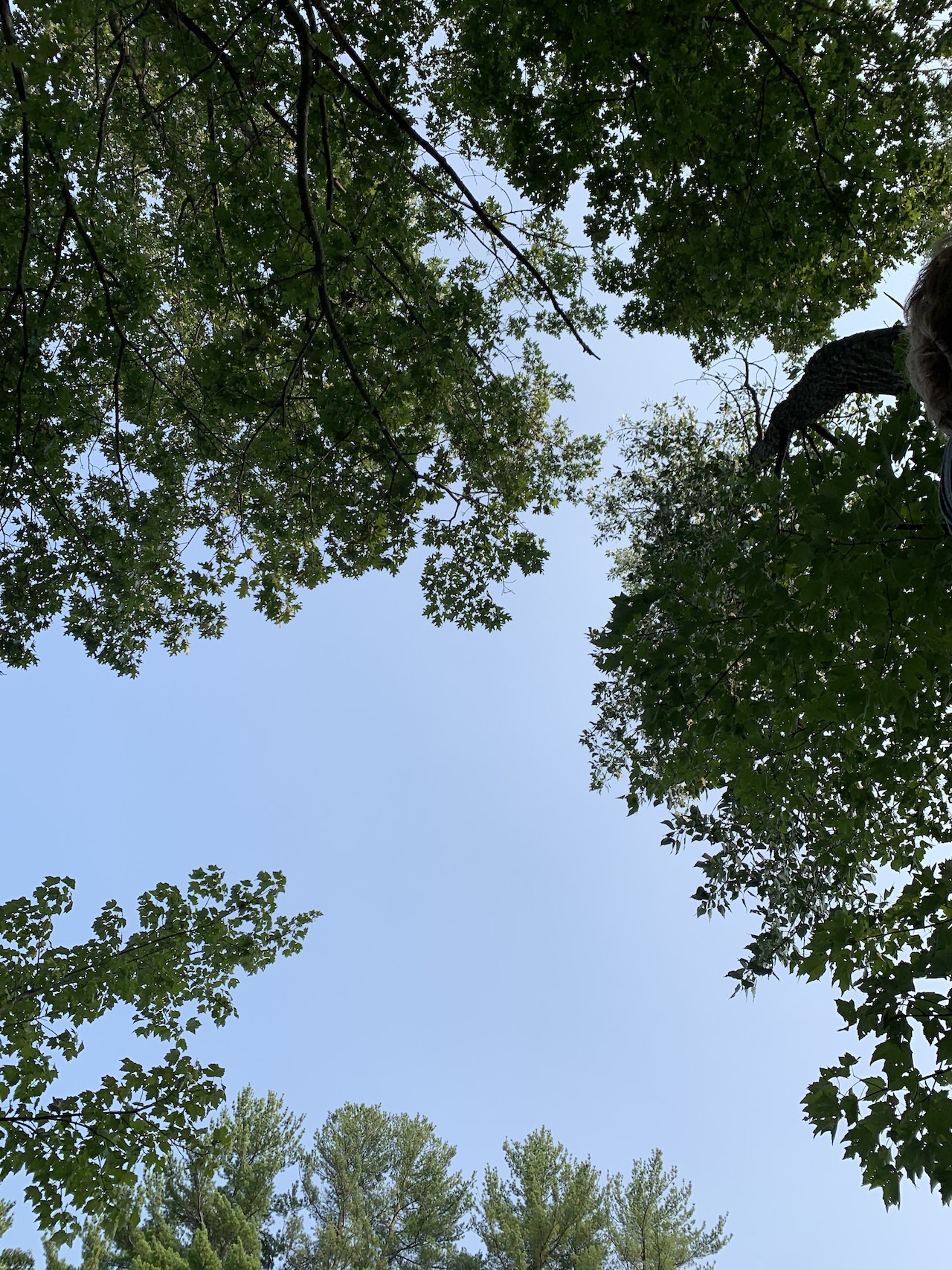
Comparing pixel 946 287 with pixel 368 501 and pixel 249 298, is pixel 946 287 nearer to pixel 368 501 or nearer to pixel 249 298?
pixel 249 298

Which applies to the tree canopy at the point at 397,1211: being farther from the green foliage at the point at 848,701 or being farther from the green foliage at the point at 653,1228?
the green foliage at the point at 848,701

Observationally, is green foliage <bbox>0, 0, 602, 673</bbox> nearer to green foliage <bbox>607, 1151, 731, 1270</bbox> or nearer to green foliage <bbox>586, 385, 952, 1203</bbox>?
green foliage <bbox>586, 385, 952, 1203</bbox>

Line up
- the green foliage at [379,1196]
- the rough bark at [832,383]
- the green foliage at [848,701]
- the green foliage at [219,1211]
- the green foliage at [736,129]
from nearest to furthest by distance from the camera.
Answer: the green foliage at [848,701]
the green foliage at [736,129]
the rough bark at [832,383]
the green foliage at [219,1211]
the green foliage at [379,1196]

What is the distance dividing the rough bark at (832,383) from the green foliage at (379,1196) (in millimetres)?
18740

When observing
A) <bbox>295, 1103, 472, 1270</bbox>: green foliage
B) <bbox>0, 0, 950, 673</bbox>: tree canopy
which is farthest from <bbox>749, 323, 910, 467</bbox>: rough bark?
<bbox>295, 1103, 472, 1270</bbox>: green foliage

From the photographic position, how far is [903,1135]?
9.10ft

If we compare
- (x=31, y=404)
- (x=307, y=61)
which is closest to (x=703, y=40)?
(x=307, y=61)

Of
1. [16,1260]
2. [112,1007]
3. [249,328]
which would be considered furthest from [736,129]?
[16,1260]

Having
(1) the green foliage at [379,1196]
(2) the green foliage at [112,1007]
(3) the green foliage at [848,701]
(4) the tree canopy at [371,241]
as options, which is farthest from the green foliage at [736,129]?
(1) the green foliage at [379,1196]

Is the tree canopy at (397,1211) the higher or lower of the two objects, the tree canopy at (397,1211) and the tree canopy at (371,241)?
the lower

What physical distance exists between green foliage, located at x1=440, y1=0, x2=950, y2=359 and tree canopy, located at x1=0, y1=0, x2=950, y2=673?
25 mm

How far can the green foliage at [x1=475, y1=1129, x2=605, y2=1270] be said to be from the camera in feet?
53.3

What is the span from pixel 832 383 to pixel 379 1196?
2071cm

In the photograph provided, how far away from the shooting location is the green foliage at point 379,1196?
17.0 meters
